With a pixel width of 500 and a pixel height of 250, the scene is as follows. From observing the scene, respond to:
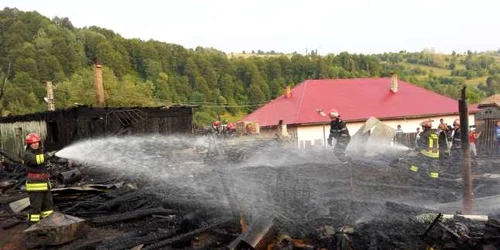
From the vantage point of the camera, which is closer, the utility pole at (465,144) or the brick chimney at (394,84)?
the utility pole at (465,144)

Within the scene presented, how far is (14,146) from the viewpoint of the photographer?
933 inches

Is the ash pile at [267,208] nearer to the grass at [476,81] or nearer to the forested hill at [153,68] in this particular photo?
the forested hill at [153,68]

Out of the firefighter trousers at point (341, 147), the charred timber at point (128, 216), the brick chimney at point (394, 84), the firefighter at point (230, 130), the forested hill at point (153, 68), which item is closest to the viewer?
the charred timber at point (128, 216)

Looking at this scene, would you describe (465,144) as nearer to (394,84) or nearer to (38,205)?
(38,205)

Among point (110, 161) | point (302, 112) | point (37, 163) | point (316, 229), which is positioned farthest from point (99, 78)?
point (316, 229)

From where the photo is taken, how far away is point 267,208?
845 cm

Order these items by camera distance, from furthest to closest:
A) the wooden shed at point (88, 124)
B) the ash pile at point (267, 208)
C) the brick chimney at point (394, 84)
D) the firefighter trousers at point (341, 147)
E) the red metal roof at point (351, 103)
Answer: the brick chimney at point (394, 84), the red metal roof at point (351, 103), the wooden shed at point (88, 124), the firefighter trousers at point (341, 147), the ash pile at point (267, 208)

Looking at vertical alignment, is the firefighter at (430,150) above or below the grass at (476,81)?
below

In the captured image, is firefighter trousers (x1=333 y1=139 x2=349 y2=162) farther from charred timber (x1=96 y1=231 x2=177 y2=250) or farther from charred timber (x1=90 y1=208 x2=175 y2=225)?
charred timber (x1=96 y1=231 x2=177 y2=250)

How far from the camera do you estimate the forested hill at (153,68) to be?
2425 inches

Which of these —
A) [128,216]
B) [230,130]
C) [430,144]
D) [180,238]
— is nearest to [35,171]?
[128,216]

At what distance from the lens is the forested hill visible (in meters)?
61.6

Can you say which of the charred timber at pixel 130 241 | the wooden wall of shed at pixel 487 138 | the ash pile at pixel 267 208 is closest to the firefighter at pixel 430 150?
the ash pile at pixel 267 208

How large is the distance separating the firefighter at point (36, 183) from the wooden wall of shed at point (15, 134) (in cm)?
1473
